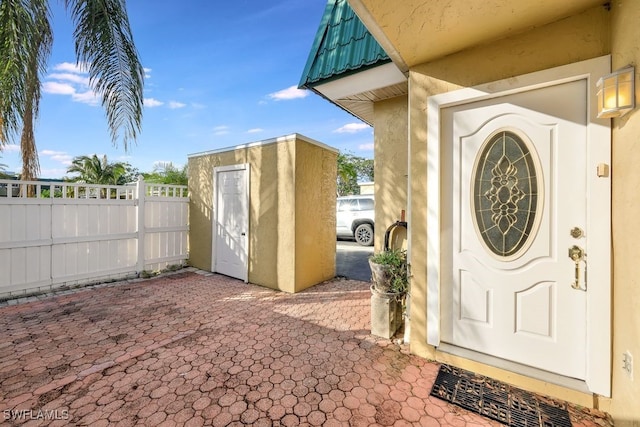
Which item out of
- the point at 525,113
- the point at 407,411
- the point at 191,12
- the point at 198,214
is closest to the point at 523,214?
the point at 525,113

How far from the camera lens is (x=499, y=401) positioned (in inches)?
75.3

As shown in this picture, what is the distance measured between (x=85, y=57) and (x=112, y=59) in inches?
13.9

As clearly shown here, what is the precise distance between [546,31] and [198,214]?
626cm

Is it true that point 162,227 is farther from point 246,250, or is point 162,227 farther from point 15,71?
point 15,71

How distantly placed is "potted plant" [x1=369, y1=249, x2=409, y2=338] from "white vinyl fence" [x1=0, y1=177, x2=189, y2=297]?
5019mm

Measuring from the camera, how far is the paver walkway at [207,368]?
5.87ft

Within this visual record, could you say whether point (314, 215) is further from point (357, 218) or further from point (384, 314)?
point (357, 218)

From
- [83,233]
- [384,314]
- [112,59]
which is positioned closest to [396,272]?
[384,314]

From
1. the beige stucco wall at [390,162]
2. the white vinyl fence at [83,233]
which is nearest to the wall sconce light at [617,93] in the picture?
the beige stucco wall at [390,162]

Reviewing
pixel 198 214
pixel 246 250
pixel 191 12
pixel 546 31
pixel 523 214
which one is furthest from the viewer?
pixel 198 214

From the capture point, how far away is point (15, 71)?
11.8ft

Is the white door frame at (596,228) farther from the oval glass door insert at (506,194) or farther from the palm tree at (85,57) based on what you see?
the palm tree at (85,57)

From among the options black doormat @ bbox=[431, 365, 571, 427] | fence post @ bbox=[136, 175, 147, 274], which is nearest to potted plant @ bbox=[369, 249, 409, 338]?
black doormat @ bbox=[431, 365, 571, 427]

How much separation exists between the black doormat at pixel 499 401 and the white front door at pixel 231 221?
3874mm
